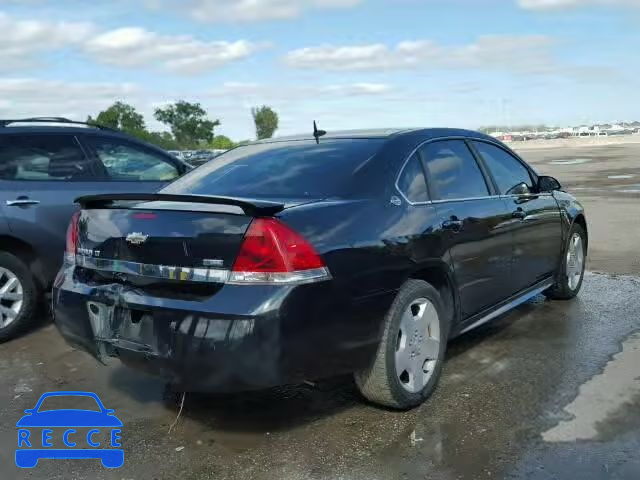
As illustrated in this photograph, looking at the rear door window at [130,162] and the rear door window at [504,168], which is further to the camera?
the rear door window at [130,162]

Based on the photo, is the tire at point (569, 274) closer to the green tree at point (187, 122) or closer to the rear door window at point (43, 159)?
the rear door window at point (43, 159)

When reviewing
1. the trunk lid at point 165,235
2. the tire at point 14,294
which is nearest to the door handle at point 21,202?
the tire at point 14,294

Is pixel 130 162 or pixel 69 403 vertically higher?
pixel 130 162

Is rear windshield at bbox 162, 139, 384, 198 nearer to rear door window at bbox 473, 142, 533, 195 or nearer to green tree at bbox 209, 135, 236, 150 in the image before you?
rear door window at bbox 473, 142, 533, 195

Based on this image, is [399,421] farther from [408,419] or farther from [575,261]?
[575,261]

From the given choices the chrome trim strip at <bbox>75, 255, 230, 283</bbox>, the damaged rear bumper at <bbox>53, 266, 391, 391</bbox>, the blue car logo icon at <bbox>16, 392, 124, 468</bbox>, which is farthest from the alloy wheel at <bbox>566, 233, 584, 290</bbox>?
the blue car logo icon at <bbox>16, 392, 124, 468</bbox>

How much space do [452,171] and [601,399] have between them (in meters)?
1.66

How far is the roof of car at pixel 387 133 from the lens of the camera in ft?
14.0

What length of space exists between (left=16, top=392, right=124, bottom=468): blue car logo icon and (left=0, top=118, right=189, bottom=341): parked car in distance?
1.64 metres

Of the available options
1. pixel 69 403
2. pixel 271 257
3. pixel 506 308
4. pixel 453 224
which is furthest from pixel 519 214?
pixel 69 403

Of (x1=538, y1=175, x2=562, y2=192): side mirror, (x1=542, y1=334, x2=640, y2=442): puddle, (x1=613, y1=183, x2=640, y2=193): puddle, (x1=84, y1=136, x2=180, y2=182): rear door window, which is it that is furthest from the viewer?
(x1=613, y1=183, x2=640, y2=193): puddle

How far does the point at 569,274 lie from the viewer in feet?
19.7

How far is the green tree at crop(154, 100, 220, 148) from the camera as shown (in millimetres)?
87062

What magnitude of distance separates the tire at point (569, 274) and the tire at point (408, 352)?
2294mm
